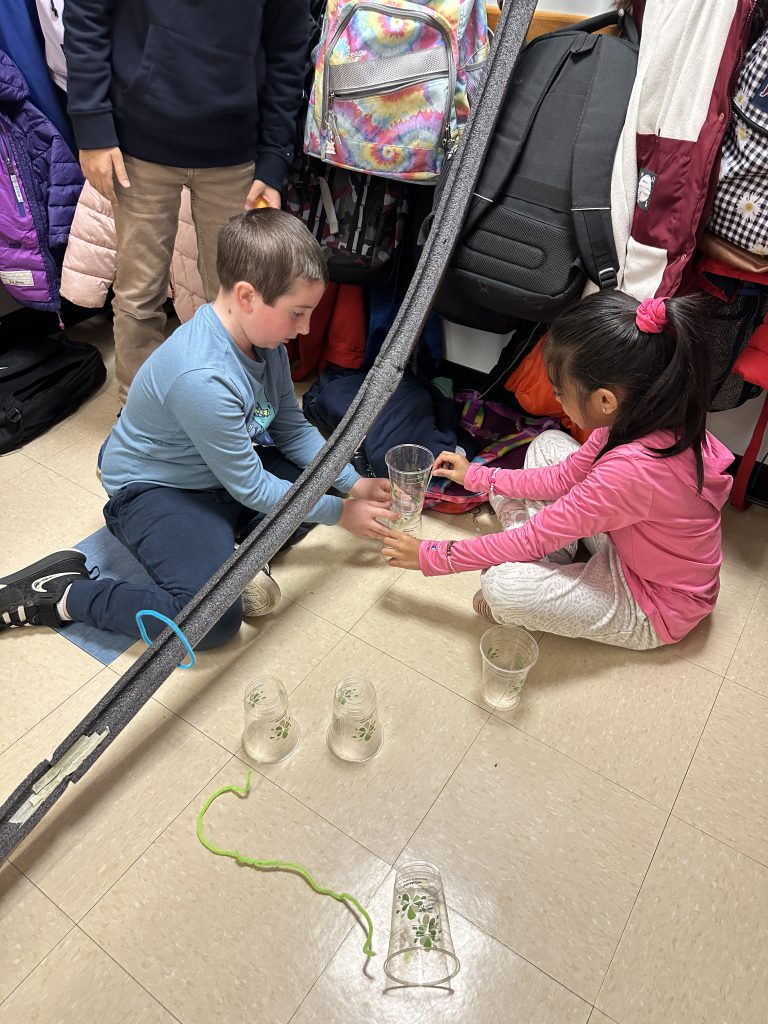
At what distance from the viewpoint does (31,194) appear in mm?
1769

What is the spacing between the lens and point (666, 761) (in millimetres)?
1252

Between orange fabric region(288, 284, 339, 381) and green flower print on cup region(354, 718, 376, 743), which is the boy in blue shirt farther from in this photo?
orange fabric region(288, 284, 339, 381)

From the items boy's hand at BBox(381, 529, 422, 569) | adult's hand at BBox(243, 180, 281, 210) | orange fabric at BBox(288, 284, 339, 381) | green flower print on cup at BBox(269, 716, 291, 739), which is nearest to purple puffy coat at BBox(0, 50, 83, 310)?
adult's hand at BBox(243, 180, 281, 210)

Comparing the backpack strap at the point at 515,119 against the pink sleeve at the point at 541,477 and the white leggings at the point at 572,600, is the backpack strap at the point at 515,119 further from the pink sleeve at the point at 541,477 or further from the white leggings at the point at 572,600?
the white leggings at the point at 572,600

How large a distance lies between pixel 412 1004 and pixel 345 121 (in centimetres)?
166

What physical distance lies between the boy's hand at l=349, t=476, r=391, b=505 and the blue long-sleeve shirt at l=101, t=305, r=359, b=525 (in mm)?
19

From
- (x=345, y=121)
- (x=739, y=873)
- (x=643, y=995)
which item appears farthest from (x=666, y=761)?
(x=345, y=121)

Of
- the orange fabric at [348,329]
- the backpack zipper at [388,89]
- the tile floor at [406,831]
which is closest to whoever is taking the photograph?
the tile floor at [406,831]

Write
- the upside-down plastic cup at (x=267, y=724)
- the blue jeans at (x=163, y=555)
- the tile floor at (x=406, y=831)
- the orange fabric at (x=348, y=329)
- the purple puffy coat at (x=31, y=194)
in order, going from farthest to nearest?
1. the orange fabric at (x=348, y=329)
2. the purple puffy coat at (x=31, y=194)
3. the blue jeans at (x=163, y=555)
4. the upside-down plastic cup at (x=267, y=724)
5. the tile floor at (x=406, y=831)

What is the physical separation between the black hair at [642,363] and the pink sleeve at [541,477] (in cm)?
23

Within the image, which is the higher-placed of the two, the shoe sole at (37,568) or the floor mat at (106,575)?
the shoe sole at (37,568)

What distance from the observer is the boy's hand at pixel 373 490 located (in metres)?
1.55

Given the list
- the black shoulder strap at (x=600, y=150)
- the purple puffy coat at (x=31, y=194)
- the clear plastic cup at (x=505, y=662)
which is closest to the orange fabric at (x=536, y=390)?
the black shoulder strap at (x=600, y=150)

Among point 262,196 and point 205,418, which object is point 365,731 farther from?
point 262,196
